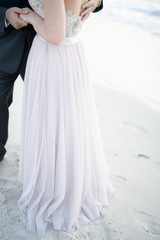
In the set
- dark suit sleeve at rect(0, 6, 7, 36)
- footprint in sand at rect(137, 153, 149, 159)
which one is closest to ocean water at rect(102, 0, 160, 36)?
footprint in sand at rect(137, 153, 149, 159)

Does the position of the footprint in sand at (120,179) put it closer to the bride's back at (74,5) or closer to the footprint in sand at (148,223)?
the footprint in sand at (148,223)

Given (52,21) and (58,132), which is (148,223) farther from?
(52,21)

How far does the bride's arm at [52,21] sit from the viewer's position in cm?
152

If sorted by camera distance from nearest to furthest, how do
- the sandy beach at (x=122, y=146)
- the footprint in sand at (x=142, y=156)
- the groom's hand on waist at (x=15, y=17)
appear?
the groom's hand on waist at (x=15, y=17) → the sandy beach at (x=122, y=146) → the footprint in sand at (x=142, y=156)

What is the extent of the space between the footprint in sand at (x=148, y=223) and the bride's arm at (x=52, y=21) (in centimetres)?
154

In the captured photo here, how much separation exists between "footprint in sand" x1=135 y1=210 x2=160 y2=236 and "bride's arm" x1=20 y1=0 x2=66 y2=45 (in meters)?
1.54

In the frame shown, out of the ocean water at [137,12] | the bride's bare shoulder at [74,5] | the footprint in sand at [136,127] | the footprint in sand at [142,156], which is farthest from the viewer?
the ocean water at [137,12]

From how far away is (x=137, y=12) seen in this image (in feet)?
35.4

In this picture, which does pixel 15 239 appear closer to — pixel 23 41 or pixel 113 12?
pixel 23 41

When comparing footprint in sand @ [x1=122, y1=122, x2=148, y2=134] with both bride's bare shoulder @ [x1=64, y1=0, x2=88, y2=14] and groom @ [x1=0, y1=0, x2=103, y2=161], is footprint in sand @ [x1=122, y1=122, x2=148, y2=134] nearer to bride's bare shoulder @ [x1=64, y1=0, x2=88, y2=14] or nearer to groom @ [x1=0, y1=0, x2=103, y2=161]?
groom @ [x1=0, y1=0, x2=103, y2=161]

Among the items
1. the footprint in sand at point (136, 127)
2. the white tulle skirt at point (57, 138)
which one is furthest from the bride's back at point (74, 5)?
the footprint in sand at point (136, 127)

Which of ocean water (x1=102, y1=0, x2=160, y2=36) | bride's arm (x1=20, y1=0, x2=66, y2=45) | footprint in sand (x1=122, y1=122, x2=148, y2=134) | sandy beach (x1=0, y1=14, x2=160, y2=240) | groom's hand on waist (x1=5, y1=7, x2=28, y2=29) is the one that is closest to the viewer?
bride's arm (x1=20, y1=0, x2=66, y2=45)

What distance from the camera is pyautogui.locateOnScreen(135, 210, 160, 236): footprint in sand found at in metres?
2.14

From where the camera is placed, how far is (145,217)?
2.28 m
